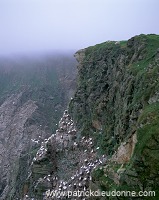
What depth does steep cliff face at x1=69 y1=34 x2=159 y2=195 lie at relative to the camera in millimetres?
17125

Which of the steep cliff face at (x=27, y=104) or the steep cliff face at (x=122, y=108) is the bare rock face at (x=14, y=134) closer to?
the steep cliff face at (x=27, y=104)

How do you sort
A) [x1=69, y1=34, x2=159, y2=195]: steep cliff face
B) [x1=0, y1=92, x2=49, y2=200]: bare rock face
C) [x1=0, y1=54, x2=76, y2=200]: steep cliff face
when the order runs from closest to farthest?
[x1=69, y1=34, x2=159, y2=195]: steep cliff face
[x1=0, y1=92, x2=49, y2=200]: bare rock face
[x1=0, y1=54, x2=76, y2=200]: steep cliff face

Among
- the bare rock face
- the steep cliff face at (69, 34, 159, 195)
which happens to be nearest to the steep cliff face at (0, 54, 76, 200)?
the bare rock face

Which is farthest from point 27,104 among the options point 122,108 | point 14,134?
point 122,108

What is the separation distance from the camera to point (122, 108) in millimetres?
28844

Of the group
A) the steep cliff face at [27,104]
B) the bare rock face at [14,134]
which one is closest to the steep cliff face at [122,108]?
the steep cliff face at [27,104]

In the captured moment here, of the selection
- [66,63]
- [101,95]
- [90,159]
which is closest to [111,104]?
[101,95]

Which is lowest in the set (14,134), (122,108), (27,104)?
(14,134)

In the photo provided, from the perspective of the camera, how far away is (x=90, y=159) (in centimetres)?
3175

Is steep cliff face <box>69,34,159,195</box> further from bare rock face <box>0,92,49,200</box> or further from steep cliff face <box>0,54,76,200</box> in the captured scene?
bare rock face <box>0,92,49,200</box>

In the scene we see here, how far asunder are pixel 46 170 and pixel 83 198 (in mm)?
12978

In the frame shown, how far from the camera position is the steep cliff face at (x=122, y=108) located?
17.1 metres

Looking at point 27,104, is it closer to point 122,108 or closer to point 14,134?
point 14,134

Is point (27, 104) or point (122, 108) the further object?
point (27, 104)
